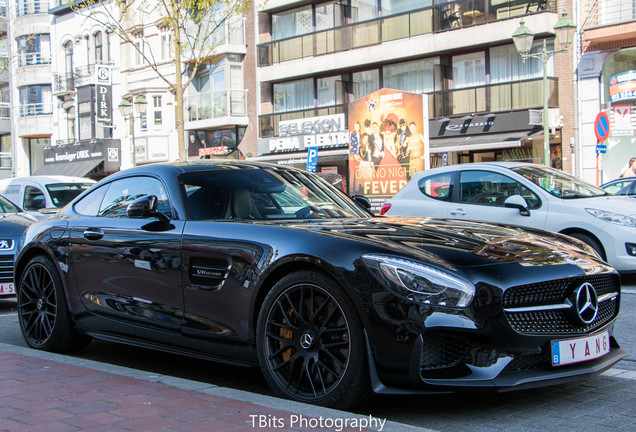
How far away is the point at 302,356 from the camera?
12.6 feet

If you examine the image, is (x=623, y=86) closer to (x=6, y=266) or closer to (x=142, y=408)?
(x=6, y=266)

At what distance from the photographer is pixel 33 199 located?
14.0 m

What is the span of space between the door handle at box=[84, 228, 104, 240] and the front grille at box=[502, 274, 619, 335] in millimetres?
2961

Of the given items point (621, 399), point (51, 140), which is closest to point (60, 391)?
point (621, 399)

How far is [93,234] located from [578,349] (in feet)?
10.9

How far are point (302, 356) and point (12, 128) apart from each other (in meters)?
51.4

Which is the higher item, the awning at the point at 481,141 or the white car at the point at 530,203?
the awning at the point at 481,141

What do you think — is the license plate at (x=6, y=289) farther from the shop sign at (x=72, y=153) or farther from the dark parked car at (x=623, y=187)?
the shop sign at (x=72, y=153)

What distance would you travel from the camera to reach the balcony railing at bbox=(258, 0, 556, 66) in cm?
2589

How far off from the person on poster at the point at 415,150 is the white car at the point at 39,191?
721 centimetres

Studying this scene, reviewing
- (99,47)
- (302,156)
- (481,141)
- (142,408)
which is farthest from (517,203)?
(99,47)

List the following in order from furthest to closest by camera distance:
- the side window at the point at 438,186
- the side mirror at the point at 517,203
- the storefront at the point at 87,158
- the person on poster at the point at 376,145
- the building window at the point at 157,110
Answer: the storefront at the point at 87,158
the building window at the point at 157,110
the person on poster at the point at 376,145
the side window at the point at 438,186
the side mirror at the point at 517,203

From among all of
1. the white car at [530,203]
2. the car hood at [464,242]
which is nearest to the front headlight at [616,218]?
the white car at [530,203]

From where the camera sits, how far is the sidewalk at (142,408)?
3.23 meters
